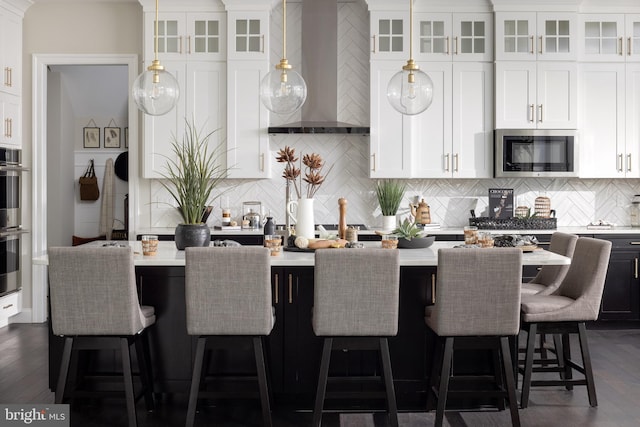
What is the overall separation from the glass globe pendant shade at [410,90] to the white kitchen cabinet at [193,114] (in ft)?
8.77

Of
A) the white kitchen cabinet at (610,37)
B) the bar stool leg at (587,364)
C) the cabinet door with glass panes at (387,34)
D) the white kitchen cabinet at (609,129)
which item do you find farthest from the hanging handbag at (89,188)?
the bar stool leg at (587,364)

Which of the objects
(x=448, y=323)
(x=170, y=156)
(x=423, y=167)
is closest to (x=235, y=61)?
(x=170, y=156)

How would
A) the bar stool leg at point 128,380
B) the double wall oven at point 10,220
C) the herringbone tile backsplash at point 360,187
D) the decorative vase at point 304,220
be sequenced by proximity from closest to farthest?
the bar stool leg at point 128,380
the decorative vase at point 304,220
the double wall oven at point 10,220
the herringbone tile backsplash at point 360,187

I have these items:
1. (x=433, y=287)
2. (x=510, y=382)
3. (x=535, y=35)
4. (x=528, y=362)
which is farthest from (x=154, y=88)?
(x=535, y=35)

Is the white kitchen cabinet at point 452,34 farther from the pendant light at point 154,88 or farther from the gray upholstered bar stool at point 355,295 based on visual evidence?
the gray upholstered bar stool at point 355,295

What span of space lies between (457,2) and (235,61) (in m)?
2.15

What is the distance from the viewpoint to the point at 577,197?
6.29m

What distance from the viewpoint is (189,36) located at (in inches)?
231

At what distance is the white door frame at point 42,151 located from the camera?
6.03 metres

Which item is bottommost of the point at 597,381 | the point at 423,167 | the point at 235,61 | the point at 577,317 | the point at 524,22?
the point at 597,381

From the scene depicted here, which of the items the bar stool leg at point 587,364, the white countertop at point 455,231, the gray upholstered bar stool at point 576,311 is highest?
the white countertop at point 455,231

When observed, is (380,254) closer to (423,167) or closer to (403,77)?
(403,77)

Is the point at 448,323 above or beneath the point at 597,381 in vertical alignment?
above

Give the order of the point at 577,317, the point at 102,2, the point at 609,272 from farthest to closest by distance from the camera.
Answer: the point at 102,2, the point at 609,272, the point at 577,317
